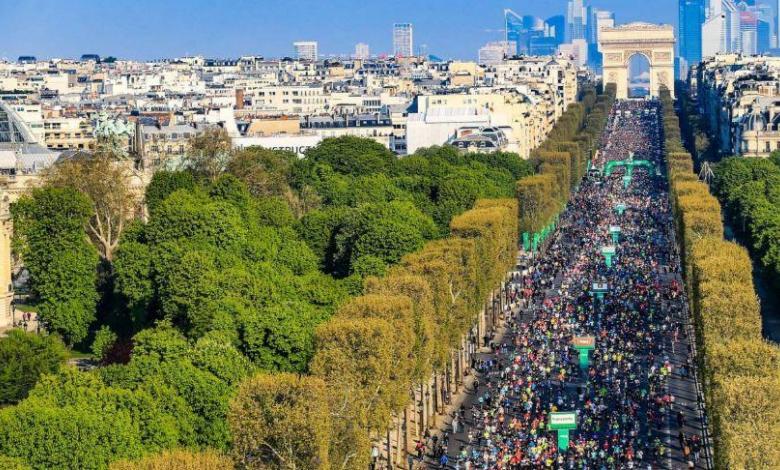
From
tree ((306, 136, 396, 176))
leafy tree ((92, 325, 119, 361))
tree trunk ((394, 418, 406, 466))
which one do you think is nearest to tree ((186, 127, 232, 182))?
tree ((306, 136, 396, 176))

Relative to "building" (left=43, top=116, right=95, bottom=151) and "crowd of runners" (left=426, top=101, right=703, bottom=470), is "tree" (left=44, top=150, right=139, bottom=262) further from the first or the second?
"building" (left=43, top=116, right=95, bottom=151)

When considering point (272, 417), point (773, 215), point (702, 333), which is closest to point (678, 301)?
point (773, 215)

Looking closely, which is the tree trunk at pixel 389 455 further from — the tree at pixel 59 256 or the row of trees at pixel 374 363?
the tree at pixel 59 256

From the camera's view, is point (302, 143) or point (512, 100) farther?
point (512, 100)

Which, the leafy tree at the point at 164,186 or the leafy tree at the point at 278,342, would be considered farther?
the leafy tree at the point at 164,186

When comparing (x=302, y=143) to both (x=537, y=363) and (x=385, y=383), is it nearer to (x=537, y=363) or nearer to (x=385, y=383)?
(x=537, y=363)

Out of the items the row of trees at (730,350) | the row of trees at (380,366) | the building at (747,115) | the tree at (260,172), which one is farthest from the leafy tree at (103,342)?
the building at (747,115)
